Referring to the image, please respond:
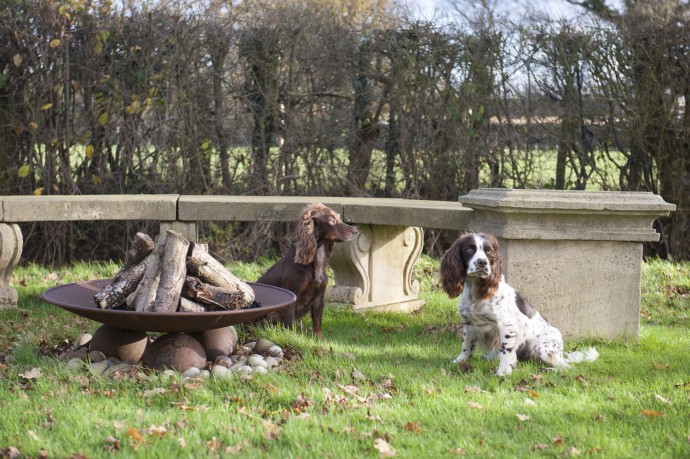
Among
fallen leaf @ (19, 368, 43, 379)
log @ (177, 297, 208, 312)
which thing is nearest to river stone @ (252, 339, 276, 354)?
log @ (177, 297, 208, 312)

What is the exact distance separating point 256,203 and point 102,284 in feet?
7.18

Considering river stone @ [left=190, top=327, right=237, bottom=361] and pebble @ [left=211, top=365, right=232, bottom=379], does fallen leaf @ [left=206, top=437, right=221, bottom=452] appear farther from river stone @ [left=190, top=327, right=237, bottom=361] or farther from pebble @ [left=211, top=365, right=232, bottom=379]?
river stone @ [left=190, top=327, right=237, bottom=361]

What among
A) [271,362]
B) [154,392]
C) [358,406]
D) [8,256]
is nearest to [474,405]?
[358,406]

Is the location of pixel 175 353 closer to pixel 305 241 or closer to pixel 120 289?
pixel 120 289

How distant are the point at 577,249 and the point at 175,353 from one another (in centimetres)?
302

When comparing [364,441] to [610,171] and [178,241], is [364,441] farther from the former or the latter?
[610,171]

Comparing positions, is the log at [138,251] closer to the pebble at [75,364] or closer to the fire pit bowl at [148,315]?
the fire pit bowl at [148,315]

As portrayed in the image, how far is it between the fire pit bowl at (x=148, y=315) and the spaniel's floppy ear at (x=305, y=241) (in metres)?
0.45

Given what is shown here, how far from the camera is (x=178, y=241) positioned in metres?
5.61

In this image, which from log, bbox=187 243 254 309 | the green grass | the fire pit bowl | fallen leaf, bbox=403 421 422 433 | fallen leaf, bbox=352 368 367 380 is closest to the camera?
the green grass

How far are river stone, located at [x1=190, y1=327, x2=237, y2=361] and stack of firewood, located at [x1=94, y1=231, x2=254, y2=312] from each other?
237 millimetres

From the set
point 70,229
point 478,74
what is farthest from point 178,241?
point 478,74

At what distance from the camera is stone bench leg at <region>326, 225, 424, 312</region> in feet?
25.7

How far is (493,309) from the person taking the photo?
219 inches
